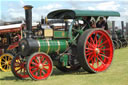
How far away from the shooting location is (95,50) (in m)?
6.38

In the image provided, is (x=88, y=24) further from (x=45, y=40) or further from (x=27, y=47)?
(x=27, y=47)

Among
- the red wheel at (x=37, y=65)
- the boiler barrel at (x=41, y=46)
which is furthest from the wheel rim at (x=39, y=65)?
the boiler barrel at (x=41, y=46)

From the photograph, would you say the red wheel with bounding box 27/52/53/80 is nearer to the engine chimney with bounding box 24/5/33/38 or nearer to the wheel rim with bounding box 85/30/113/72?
the engine chimney with bounding box 24/5/33/38

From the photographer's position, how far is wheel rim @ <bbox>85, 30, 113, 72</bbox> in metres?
6.37

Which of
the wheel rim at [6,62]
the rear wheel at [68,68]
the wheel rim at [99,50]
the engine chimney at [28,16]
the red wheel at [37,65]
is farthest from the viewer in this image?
the wheel rim at [6,62]

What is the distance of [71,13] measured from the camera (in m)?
6.47

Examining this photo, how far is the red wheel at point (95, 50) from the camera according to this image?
598 cm

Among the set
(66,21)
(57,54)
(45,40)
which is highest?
(66,21)

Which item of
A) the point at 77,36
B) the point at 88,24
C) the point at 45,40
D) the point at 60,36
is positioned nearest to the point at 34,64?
the point at 45,40

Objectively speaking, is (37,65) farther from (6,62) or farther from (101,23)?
(6,62)

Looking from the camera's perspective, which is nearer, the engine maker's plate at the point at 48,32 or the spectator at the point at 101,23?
the engine maker's plate at the point at 48,32

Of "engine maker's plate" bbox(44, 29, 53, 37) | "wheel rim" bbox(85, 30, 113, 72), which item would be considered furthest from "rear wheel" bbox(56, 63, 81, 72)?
"engine maker's plate" bbox(44, 29, 53, 37)

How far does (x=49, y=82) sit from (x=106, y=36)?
247 cm

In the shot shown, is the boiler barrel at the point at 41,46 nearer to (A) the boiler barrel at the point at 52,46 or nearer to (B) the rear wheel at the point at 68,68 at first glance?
(A) the boiler barrel at the point at 52,46
